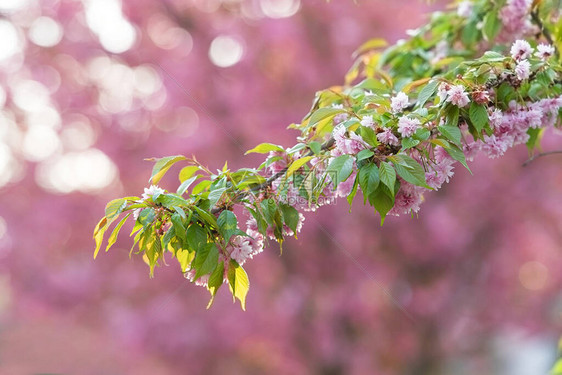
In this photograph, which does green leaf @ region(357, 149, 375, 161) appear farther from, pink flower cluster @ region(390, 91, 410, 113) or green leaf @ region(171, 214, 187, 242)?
green leaf @ region(171, 214, 187, 242)

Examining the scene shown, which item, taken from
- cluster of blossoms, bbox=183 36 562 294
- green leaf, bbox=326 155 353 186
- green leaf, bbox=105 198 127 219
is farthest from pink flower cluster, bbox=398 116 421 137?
green leaf, bbox=105 198 127 219

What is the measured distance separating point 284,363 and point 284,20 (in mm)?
Result: 2568

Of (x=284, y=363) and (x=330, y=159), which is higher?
(x=284, y=363)

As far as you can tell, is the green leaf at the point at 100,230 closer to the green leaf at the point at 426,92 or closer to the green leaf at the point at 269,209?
the green leaf at the point at 269,209

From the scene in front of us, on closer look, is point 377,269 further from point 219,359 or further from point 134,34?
point 134,34

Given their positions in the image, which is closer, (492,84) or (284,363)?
(492,84)

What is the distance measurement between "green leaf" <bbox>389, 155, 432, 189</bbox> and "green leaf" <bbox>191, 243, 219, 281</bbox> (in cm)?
36

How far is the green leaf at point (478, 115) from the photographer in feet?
3.46

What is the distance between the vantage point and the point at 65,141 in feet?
13.2

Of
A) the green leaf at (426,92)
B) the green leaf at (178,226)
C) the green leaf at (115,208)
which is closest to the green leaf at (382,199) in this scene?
the green leaf at (426,92)

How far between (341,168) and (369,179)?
5 cm

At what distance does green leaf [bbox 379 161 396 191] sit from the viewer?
94cm

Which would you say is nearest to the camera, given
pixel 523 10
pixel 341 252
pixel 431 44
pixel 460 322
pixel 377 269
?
pixel 523 10

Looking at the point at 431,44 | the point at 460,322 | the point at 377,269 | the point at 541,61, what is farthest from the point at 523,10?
the point at 460,322
